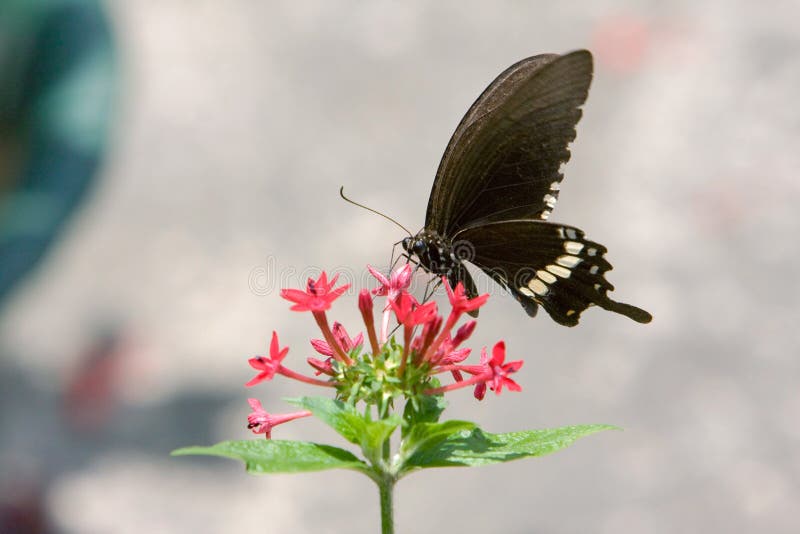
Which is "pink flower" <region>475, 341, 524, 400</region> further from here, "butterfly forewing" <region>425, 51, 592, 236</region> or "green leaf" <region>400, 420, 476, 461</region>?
"butterfly forewing" <region>425, 51, 592, 236</region>

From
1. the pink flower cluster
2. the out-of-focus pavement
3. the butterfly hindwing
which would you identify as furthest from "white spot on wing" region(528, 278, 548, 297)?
the out-of-focus pavement

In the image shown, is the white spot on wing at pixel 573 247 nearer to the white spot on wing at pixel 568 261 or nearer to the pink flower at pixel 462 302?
the white spot on wing at pixel 568 261

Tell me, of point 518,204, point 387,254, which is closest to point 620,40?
point 387,254

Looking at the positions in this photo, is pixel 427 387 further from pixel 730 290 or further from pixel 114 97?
pixel 114 97

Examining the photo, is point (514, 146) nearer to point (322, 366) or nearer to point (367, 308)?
point (367, 308)

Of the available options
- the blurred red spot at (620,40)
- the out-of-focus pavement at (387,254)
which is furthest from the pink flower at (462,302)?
the blurred red spot at (620,40)

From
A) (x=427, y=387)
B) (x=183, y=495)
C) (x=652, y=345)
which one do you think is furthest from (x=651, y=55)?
(x=427, y=387)

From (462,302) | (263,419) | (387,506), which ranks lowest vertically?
(387,506)

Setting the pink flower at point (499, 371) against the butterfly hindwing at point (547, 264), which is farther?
the butterfly hindwing at point (547, 264)
